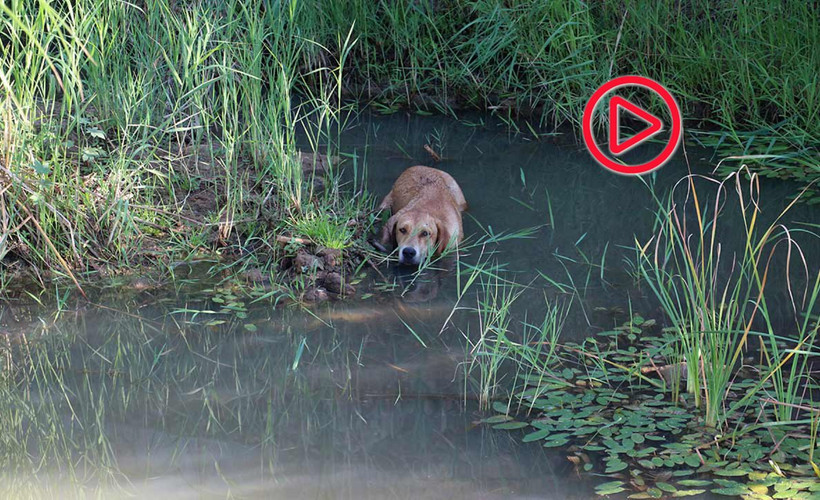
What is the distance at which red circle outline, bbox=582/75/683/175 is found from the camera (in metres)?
7.06

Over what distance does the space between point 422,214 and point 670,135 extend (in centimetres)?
284

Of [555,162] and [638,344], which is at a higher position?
[555,162]

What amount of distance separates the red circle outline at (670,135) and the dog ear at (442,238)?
6.01 ft

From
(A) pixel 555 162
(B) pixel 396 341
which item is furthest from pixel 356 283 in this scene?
(A) pixel 555 162

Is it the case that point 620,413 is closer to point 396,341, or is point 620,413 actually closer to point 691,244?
point 396,341

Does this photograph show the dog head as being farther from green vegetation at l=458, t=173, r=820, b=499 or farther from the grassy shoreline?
green vegetation at l=458, t=173, r=820, b=499

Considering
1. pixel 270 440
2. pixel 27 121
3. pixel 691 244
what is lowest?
pixel 270 440

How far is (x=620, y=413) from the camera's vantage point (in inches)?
156

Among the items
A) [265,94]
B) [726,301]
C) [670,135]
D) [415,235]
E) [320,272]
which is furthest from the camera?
[670,135]

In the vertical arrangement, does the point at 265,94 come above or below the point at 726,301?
above

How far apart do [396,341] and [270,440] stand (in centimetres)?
103

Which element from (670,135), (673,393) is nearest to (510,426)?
(673,393)

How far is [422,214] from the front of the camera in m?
5.78

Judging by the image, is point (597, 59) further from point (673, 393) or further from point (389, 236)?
point (673, 393)
